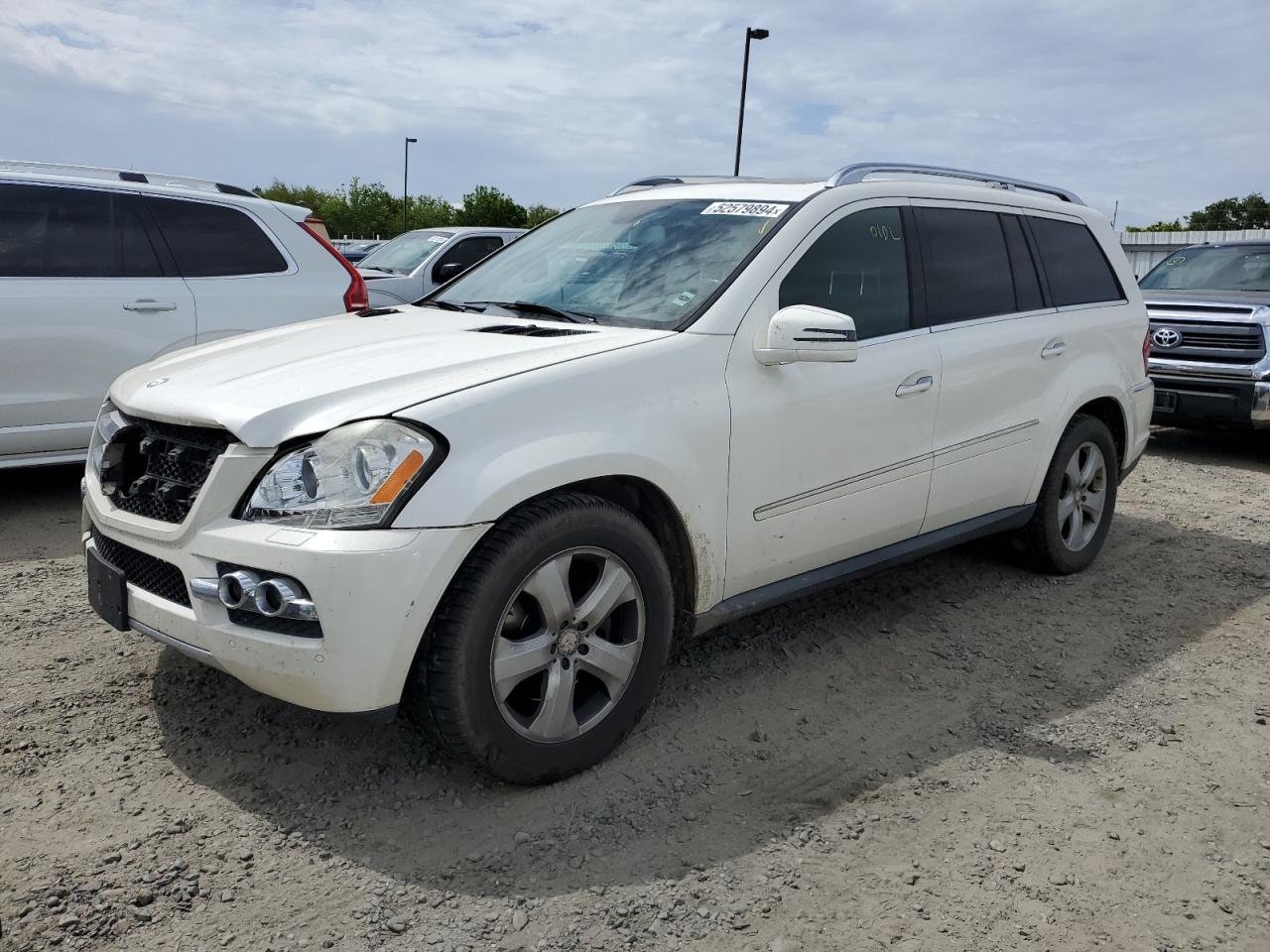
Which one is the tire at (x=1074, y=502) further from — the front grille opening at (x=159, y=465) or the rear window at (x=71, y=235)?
the rear window at (x=71, y=235)

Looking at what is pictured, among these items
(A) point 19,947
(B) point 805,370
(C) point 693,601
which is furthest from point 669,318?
(A) point 19,947

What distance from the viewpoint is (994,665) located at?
4.14 meters

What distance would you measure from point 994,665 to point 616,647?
5.87 ft

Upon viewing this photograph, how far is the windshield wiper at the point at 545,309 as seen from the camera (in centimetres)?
368

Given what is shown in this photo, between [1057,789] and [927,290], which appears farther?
[927,290]

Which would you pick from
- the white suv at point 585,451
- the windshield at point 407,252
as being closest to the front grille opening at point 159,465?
the white suv at point 585,451

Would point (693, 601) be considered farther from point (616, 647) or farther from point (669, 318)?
point (669, 318)

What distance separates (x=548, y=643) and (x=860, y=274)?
190 cm

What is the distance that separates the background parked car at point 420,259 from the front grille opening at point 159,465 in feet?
26.9

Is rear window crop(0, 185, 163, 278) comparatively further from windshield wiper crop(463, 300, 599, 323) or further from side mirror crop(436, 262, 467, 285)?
windshield wiper crop(463, 300, 599, 323)

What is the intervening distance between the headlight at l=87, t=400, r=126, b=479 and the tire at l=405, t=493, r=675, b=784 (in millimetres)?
1284

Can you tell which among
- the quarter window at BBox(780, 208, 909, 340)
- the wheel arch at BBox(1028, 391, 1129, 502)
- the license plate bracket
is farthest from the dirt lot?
the quarter window at BBox(780, 208, 909, 340)

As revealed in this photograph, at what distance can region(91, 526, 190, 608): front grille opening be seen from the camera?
9.46 ft

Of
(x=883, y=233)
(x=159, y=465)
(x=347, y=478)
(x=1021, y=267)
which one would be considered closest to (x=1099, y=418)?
(x=1021, y=267)
